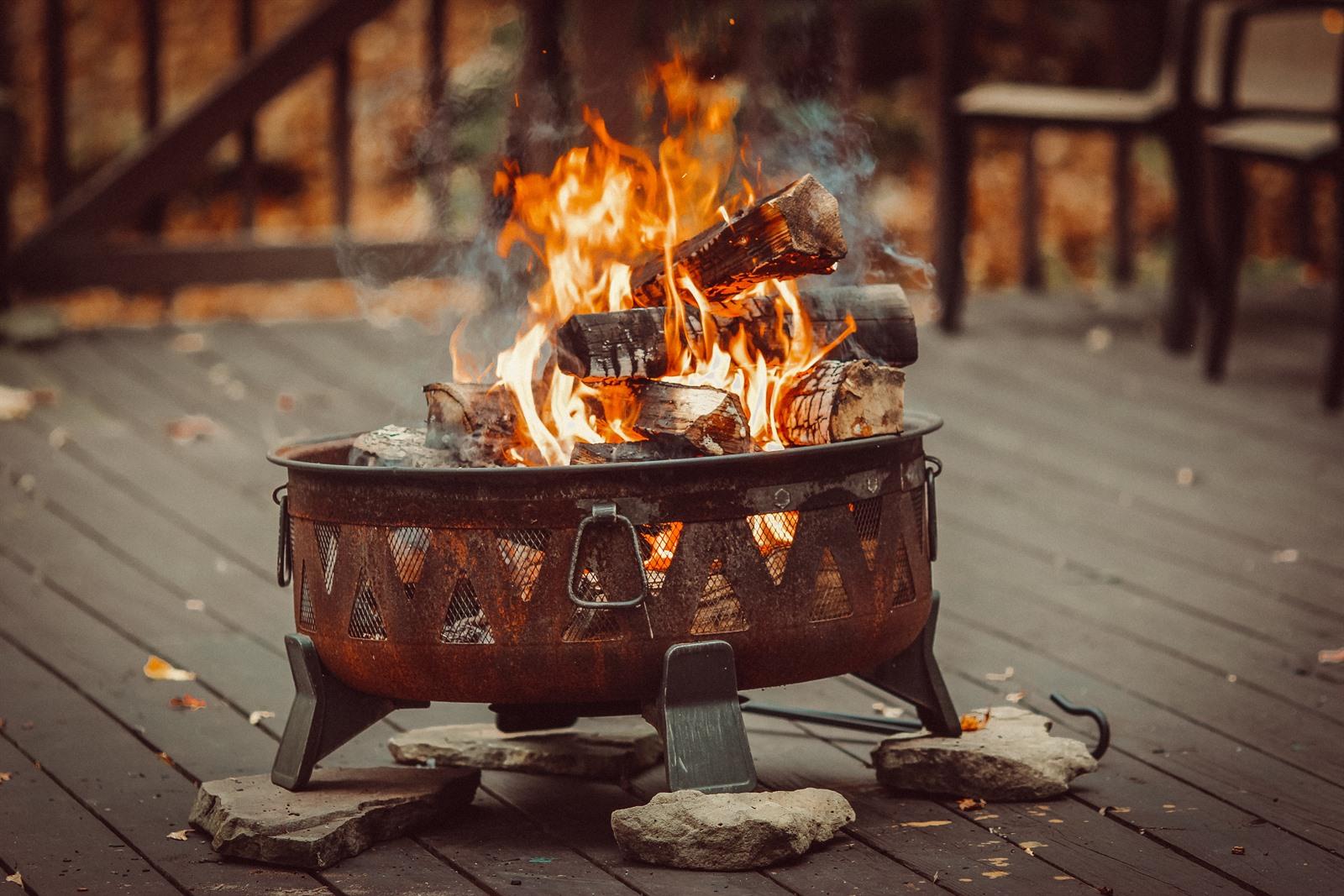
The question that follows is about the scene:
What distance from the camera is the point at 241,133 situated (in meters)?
5.46

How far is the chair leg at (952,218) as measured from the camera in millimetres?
5461

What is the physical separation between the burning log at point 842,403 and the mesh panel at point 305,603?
2.19 feet

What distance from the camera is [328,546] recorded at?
7.47ft

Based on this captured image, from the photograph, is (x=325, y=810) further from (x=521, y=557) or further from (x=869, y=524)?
(x=869, y=524)

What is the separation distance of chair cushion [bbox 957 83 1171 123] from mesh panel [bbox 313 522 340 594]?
11.4 feet

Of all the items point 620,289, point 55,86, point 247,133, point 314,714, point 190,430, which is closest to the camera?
point 314,714

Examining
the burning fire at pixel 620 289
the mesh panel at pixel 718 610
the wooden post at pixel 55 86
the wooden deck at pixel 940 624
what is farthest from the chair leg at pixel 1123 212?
the mesh panel at pixel 718 610

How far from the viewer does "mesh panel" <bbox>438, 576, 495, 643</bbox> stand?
217 cm

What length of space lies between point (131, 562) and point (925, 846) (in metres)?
1.98

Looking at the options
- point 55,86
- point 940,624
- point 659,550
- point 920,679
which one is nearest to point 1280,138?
point 940,624

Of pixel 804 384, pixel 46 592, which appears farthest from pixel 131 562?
pixel 804 384

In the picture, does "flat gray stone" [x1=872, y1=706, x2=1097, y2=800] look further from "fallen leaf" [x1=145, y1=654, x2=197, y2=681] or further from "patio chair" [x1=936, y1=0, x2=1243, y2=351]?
"patio chair" [x1=936, y1=0, x2=1243, y2=351]

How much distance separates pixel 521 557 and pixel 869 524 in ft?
1.54

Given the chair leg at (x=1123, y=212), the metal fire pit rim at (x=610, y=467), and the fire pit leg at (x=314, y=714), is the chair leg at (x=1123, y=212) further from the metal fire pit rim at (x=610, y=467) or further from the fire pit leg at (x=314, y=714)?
the fire pit leg at (x=314, y=714)
